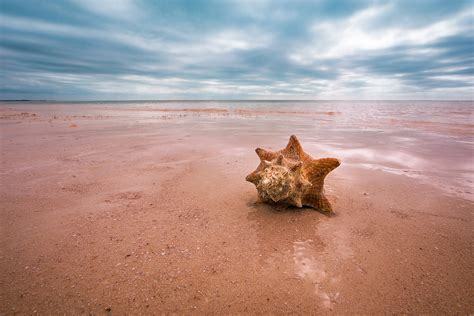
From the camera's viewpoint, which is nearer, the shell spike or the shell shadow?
the shell shadow

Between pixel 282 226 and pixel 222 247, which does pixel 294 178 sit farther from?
pixel 222 247

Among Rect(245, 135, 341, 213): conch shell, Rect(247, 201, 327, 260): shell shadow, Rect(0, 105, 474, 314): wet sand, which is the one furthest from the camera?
Rect(245, 135, 341, 213): conch shell

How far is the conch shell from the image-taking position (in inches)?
115

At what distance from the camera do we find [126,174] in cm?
467

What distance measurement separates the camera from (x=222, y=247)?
254cm

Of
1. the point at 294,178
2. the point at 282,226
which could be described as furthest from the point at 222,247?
the point at 294,178

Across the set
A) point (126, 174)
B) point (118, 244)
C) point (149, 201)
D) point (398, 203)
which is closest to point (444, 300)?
point (398, 203)

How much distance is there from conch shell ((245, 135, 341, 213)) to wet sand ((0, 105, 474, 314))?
22cm

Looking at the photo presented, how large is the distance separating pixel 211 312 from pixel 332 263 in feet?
4.12

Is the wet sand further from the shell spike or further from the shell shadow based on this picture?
the shell spike

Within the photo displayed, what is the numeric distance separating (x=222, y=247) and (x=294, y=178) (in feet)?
3.98

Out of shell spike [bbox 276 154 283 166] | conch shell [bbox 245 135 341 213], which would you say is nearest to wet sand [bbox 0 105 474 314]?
conch shell [bbox 245 135 341 213]

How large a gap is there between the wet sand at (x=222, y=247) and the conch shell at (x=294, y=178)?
0.22m

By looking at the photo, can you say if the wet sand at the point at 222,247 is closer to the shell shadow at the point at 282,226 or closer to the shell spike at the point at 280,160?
the shell shadow at the point at 282,226
